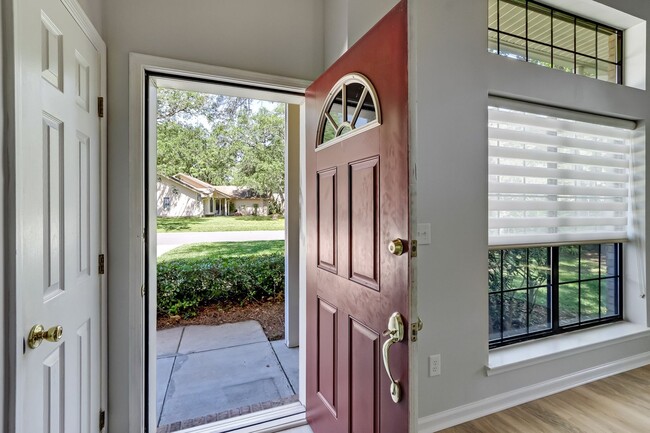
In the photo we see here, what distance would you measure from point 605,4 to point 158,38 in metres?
3.21

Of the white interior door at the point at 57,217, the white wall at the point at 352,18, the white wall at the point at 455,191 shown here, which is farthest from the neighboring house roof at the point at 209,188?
the white wall at the point at 455,191

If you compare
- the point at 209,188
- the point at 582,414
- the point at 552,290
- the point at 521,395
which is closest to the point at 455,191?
the point at 552,290

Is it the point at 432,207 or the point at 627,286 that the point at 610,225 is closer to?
the point at 627,286

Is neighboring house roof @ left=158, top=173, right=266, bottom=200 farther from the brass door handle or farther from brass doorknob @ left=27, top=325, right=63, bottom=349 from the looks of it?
the brass door handle

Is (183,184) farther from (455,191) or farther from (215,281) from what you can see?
(455,191)

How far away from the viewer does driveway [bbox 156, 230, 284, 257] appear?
502cm

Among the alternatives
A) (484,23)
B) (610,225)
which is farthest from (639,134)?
(484,23)

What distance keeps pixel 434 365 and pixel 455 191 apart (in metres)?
1.05

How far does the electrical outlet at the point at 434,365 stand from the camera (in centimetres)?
184

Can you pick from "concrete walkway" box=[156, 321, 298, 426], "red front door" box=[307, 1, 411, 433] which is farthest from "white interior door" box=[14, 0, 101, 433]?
"red front door" box=[307, 1, 411, 433]

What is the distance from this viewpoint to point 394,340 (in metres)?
1.04

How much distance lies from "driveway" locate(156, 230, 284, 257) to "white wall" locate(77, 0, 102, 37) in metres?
3.87

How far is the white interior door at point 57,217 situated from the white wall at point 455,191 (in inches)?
64.7

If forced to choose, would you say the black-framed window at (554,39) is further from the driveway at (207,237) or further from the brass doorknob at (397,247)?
the driveway at (207,237)
